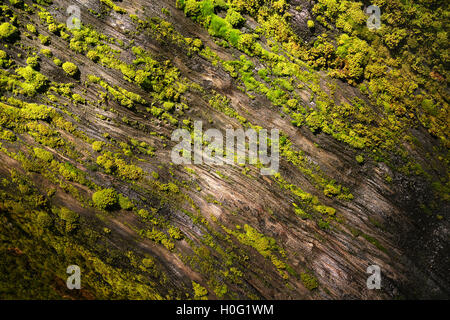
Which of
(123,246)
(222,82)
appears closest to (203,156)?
(222,82)

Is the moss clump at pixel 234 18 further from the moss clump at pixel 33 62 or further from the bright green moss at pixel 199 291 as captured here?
the bright green moss at pixel 199 291

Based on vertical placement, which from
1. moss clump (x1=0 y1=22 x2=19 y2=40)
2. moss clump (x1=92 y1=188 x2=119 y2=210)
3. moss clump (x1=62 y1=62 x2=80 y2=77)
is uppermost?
moss clump (x1=0 y1=22 x2=19 y2=40)

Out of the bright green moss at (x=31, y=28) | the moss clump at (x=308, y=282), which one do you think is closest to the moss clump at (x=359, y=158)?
the moss clump at (x=308, y=282)

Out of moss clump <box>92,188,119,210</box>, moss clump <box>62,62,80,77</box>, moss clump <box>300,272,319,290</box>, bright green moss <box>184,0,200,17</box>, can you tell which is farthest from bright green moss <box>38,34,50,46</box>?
moss clump <box>300,272,319,290</box>

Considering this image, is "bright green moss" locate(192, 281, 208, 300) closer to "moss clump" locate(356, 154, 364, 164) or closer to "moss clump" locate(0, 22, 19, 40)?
"moss clump" locate(356, 154, 364, 164)

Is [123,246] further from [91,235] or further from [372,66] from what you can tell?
[372,66]

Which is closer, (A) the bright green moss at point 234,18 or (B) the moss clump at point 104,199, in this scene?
(B) the moss clump at point 104,199

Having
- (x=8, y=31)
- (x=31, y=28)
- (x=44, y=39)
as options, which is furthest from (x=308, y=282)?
(x=8, y=31)
